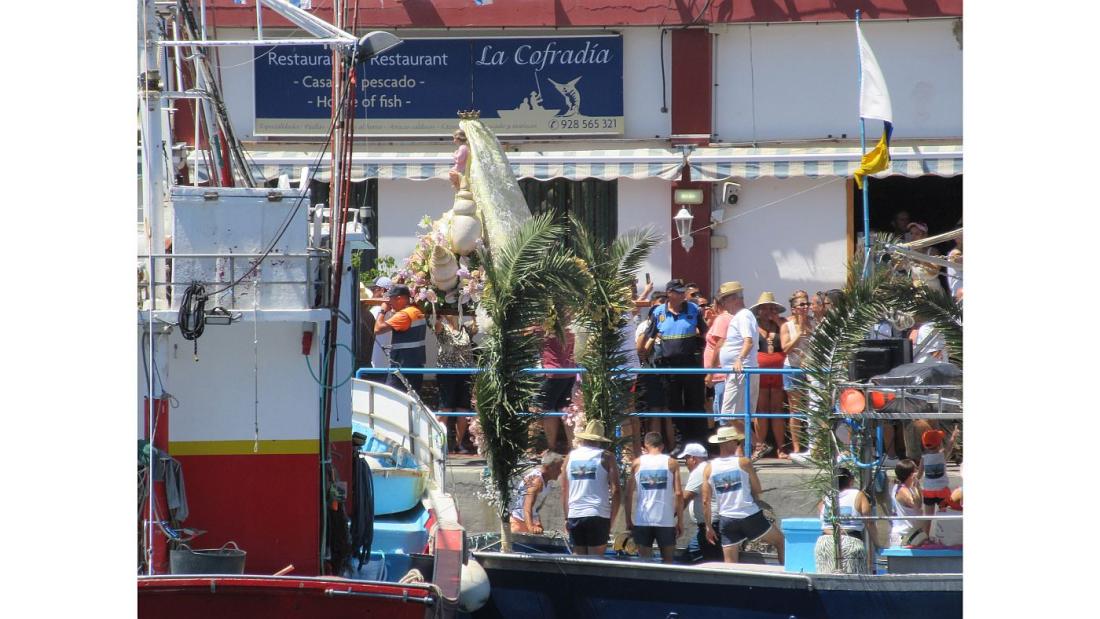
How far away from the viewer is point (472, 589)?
10633 mm

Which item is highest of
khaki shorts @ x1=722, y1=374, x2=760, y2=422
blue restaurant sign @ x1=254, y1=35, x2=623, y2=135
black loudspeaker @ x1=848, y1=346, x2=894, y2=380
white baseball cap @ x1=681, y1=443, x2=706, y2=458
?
blue restaurant sign @ x1=254, y1=35, x2=623, y2=135

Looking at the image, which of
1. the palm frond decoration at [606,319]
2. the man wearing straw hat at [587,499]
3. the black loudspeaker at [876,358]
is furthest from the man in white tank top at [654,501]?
the black loudspeaker at [876,358]

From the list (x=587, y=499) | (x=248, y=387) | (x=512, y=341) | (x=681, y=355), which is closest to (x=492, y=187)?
(x=681, y=355)

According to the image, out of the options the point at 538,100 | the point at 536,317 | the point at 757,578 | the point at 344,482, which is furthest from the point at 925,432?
the point at 538,100

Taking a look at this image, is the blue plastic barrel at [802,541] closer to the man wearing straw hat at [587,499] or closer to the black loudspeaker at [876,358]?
the black loudspeaker at [876,358]

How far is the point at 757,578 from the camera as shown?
10.6m

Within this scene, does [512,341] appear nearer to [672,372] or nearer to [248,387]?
[672,372]

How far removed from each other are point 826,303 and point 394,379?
411 centimetres

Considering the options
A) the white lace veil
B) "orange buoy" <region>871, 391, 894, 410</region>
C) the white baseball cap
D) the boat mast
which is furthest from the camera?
the white lace veil

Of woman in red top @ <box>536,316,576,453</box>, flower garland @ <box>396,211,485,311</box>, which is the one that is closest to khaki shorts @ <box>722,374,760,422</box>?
woman in red top @ <box>536,316,576,453</box>

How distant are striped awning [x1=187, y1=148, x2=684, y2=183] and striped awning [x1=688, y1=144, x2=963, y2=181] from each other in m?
0.44

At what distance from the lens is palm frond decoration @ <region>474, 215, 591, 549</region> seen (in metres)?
11.6

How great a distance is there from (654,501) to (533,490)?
4.28 feet

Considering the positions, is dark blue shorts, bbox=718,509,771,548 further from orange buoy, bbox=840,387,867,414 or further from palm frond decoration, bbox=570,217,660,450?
palm frond decoration, bbox=570,217,660,450
